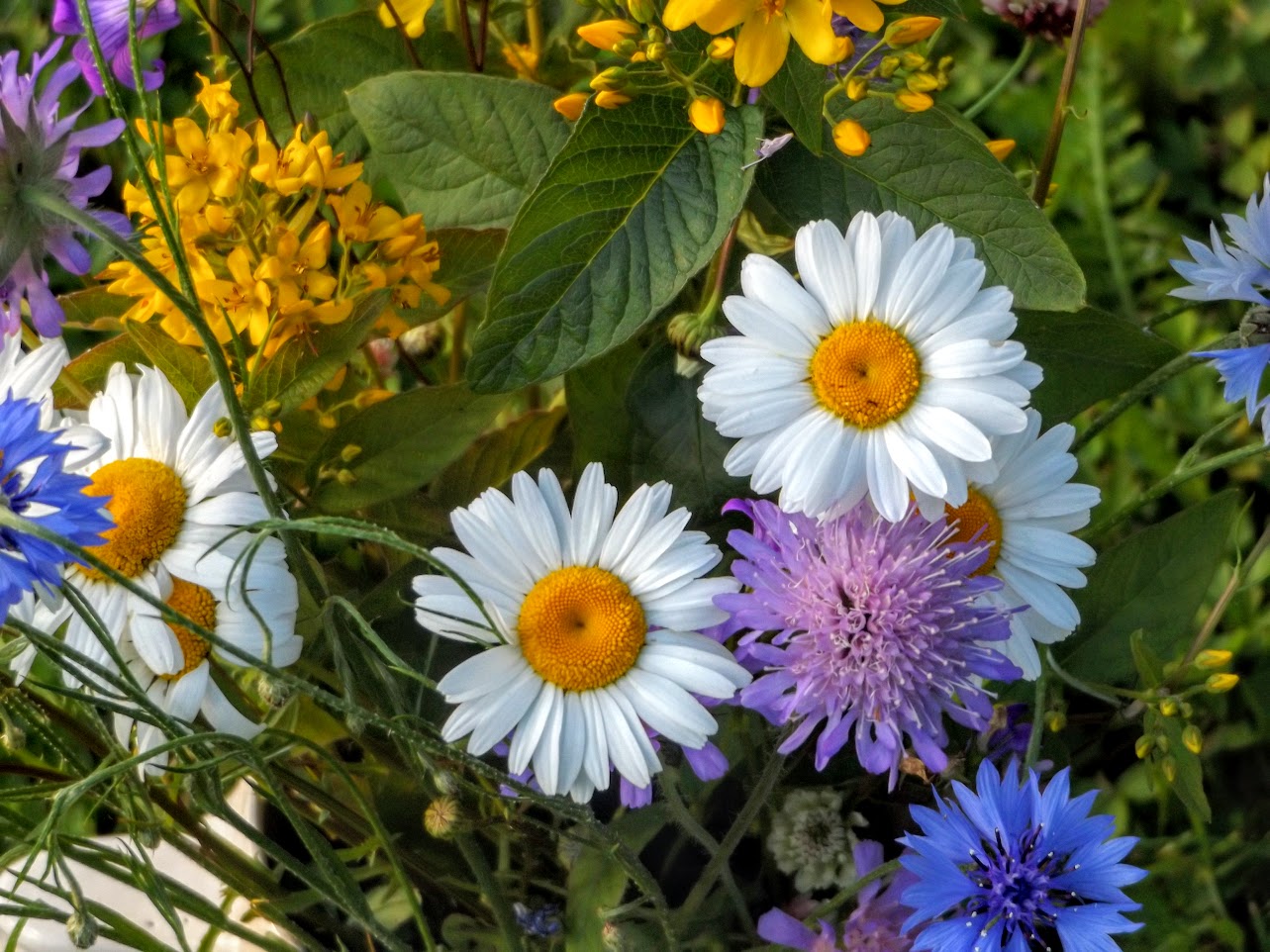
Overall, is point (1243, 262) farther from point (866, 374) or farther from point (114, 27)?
point (114, 27)

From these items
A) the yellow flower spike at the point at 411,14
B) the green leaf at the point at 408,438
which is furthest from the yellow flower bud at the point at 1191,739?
the yellow flower spike at the point at 411,14

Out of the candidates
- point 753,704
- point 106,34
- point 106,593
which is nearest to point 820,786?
point 753,704

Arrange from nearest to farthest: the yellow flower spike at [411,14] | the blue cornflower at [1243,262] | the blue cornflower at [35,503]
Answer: the blue cornflower at [35,503]
the blue cornflower at [1243,262]
the yellow flower spike at [411,14]

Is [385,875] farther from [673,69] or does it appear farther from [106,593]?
[673,69]

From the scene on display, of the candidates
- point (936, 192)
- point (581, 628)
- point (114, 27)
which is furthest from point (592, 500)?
point (114, 27)

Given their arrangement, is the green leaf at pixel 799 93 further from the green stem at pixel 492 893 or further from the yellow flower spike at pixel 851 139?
the green stem at pixel 492 893

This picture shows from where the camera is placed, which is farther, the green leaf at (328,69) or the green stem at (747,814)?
the green leaf at (328,69)
